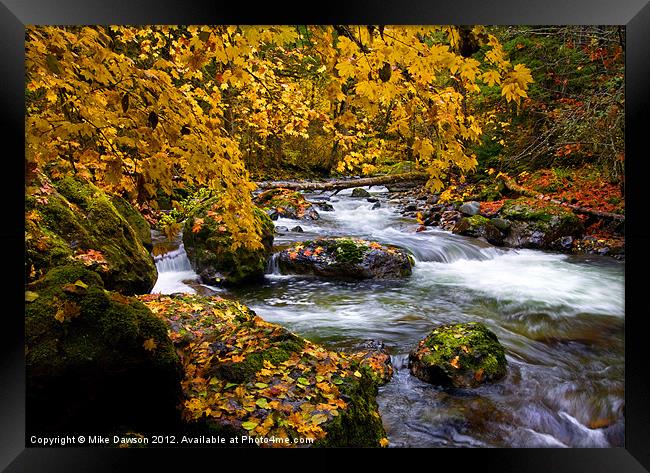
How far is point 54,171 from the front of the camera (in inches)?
202

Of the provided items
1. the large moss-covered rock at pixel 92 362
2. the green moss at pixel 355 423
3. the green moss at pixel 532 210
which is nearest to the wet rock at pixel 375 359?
the green moss at pixel 355 423

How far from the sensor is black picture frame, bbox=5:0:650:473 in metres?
2.18

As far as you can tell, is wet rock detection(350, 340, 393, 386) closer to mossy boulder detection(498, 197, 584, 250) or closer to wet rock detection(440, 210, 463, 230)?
mossy boulder detection(498, 197, 584, 250)

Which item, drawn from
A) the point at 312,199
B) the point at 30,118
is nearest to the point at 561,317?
the point at 30,118

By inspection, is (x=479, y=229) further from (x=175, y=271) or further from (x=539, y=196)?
(x=175, y=271)

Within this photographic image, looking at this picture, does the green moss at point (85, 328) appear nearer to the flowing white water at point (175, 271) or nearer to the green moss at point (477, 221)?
the flowing white water at point (175, 271)

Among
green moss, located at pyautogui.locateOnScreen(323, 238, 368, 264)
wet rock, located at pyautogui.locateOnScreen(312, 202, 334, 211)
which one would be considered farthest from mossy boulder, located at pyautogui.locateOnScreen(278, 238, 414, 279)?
wet rock, located at pyautogui.locateOnScreen(312, 202, 334, 211)

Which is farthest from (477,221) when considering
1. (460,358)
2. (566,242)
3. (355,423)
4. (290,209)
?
(355,423)

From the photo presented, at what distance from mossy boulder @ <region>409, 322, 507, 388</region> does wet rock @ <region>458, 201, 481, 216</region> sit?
631cm

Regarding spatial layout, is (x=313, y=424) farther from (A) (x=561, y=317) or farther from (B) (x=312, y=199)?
(B) (x=312, y=199)

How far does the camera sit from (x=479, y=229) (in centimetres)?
924

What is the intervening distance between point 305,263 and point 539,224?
5.35m

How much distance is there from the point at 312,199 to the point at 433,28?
1040 cm
